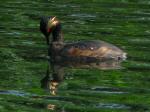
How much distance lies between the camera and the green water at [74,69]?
14.3 meters

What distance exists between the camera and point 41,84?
15.8m

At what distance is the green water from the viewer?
14273 mm

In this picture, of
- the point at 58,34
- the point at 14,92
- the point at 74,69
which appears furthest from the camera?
the point at 58,34

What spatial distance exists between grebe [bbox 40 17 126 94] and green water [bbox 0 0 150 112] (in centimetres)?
25

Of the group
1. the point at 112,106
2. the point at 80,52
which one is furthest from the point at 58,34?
the point at 112,106

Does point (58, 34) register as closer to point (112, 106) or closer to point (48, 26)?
point (48, 26)

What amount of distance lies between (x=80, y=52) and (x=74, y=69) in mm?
1542

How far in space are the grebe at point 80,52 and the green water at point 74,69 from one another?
0.83ft

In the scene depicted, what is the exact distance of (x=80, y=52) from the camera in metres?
19.0

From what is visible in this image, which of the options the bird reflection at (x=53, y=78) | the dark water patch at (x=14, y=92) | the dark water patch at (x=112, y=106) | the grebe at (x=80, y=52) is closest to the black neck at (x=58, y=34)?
the grebe at (x=80, y=52)

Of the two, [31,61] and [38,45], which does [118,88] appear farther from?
[38,45]

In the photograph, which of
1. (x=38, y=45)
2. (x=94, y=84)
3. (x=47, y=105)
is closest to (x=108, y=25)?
(x=38, y=45)

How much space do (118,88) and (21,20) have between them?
782 cm

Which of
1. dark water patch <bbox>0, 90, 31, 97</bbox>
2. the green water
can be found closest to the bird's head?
the green water
